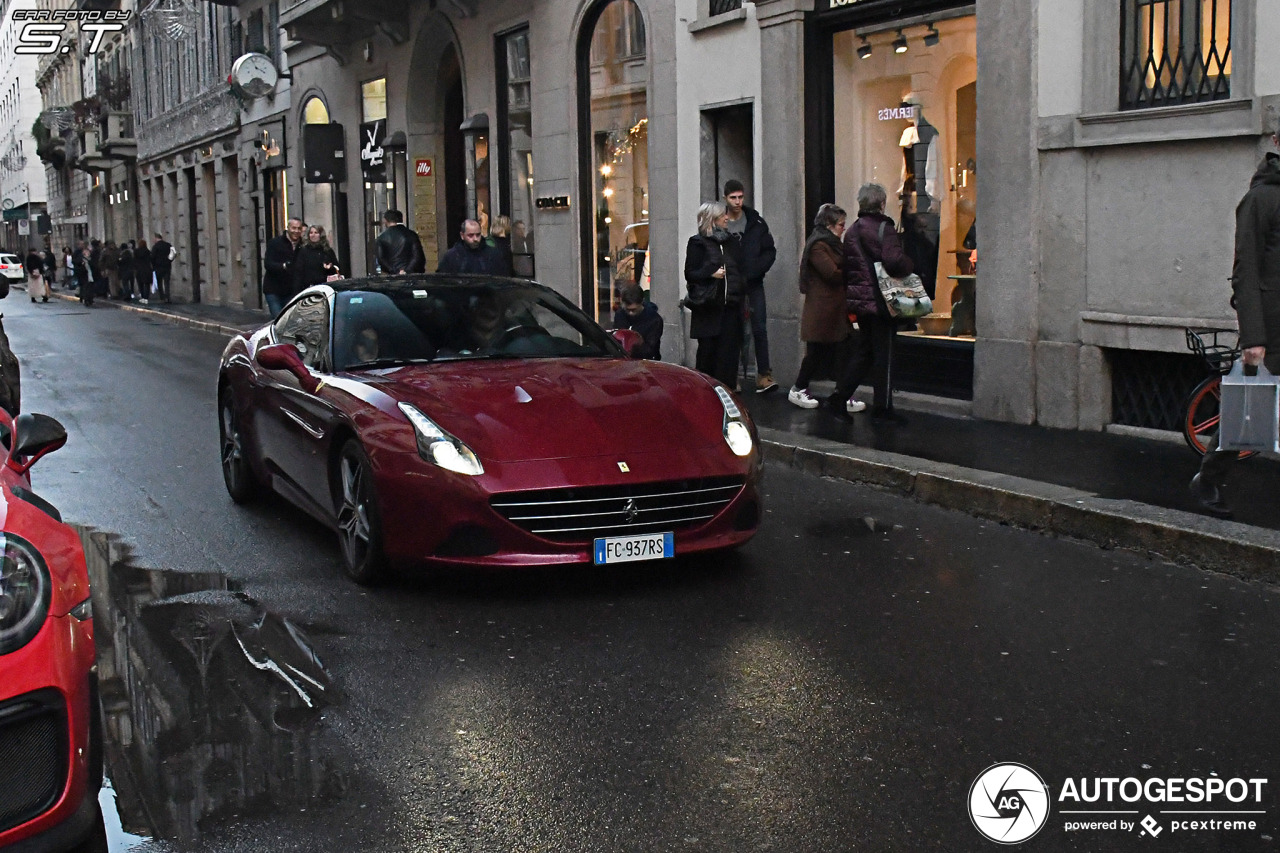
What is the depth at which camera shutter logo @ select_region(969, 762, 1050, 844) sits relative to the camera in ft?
13.2

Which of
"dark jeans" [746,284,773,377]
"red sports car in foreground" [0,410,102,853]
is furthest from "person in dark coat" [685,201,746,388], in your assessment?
"red sports car in foreground" [0,410,102,853]

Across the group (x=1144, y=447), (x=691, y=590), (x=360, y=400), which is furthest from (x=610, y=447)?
(x=1144, y=447)

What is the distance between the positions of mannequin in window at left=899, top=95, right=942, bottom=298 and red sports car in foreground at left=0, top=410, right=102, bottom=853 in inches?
424

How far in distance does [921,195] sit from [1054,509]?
257 inches

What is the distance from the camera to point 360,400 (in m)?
7.04

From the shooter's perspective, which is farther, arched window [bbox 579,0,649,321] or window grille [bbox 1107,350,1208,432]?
arched window [bbox 579,0,649,321]

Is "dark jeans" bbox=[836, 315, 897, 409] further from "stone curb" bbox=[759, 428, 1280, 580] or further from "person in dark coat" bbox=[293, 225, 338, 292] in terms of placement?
"person in dark coat" bbox=[293, 225, 338, 292]

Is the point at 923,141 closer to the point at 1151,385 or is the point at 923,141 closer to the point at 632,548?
the point at 1151,385

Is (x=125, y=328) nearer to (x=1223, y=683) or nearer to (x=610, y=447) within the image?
(x=610, y=447)

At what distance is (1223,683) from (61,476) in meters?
7.57

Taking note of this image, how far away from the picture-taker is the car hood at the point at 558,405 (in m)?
6.58

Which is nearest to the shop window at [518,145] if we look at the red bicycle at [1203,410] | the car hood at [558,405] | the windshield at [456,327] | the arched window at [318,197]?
the arched window at [318,197]

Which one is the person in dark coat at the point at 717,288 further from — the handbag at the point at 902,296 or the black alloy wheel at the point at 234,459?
the black alloy wheel at the point at 234,459

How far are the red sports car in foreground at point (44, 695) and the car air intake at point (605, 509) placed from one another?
2.63 meters
